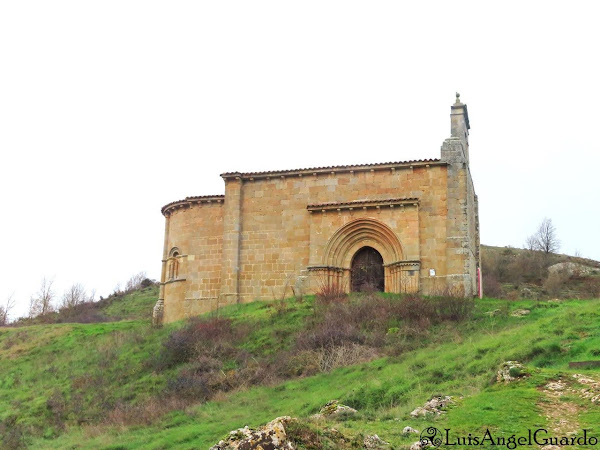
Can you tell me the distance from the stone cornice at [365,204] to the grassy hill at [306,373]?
12.5 feet

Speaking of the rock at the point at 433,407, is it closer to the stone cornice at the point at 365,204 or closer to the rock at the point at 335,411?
the rock at the point at 335,411

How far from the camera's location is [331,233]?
83.7ft

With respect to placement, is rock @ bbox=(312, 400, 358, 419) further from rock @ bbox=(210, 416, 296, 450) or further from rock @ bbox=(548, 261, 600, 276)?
rock @ bbox=(548, 261, 600, 276)

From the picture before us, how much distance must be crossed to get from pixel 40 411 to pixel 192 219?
10.8 meters

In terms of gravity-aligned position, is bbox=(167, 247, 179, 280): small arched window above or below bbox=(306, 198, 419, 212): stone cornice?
below

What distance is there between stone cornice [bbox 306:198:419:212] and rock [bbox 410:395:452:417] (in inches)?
561

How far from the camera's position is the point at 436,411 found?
33.7 ft

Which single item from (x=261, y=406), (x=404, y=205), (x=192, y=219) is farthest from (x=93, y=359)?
(x=404, y=205)

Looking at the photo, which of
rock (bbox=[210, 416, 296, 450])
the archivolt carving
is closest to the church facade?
the archivolt carving

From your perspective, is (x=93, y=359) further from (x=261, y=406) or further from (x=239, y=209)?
(x=261, y=406)

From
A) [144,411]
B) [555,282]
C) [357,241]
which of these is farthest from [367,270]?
[555,282]

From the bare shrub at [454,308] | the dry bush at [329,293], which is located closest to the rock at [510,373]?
the bare shrub at [454,308]

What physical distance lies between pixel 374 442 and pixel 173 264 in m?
21.3

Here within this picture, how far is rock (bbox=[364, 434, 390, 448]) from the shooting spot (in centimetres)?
837
